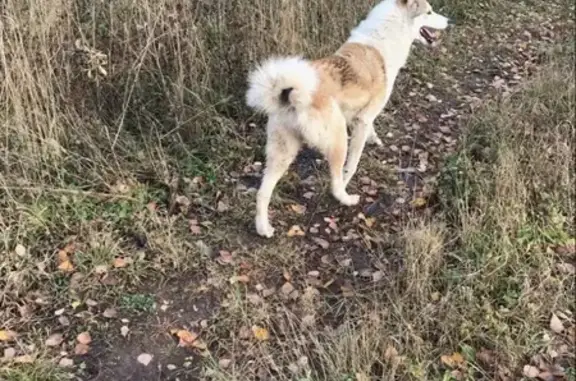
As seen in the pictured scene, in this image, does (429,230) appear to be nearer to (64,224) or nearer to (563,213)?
(563,213)

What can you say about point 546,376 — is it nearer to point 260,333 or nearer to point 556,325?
point 556,325

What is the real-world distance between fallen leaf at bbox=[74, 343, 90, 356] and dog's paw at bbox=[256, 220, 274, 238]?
51.7 inches

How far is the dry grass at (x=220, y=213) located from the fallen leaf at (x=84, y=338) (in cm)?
6

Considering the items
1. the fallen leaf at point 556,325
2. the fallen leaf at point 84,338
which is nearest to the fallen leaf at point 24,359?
the fallen leaf at point 84,338

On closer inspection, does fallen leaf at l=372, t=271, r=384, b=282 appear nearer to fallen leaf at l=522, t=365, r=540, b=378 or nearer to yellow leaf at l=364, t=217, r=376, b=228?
yellow leaf at l=364, t=217, r=376, b=228

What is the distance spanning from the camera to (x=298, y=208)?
14.4 ft

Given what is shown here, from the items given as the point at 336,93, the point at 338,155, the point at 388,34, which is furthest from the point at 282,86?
the point at 388,34

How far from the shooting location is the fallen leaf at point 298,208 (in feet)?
14.3

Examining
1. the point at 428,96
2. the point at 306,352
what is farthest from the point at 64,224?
the point at 428,96

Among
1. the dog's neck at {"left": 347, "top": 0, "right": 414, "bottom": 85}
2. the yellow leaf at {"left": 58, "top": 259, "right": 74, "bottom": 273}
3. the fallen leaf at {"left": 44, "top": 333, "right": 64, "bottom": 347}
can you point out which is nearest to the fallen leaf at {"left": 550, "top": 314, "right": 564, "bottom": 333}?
the dog's neck at {"left": 347, "top": 0, "right": 414, "bottom": 85}

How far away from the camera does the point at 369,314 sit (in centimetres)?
330

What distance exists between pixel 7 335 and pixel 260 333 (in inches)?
53.6

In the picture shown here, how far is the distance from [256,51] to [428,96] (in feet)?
5.69

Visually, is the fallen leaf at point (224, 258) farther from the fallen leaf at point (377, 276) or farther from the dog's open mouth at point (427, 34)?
the dog's open mouth at point (427, 34)
